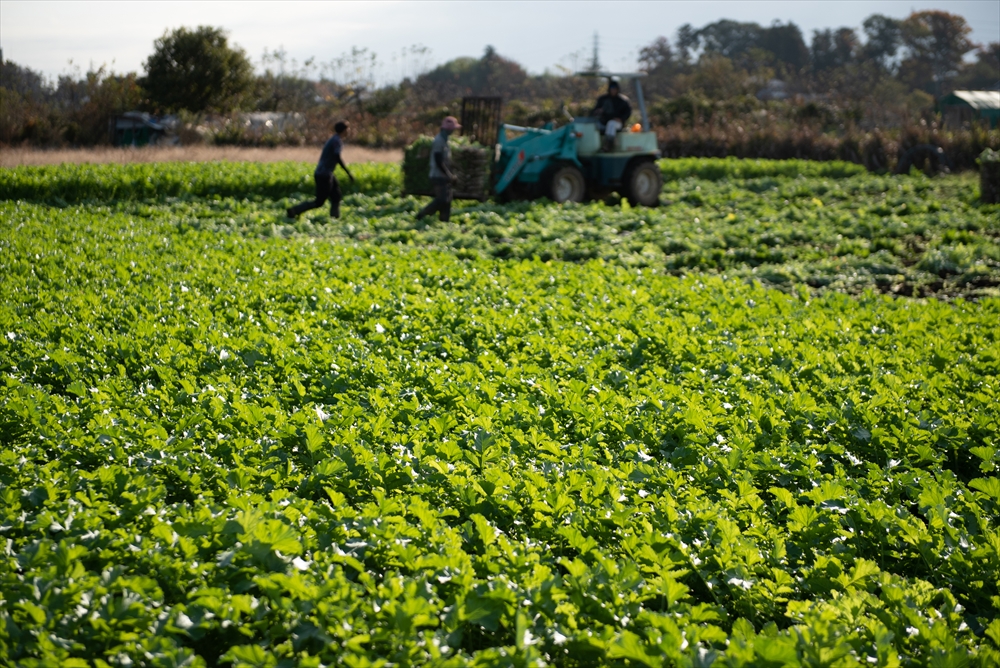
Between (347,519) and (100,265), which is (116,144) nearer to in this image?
(100,265)

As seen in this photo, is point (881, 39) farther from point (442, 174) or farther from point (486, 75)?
point (442, 174)

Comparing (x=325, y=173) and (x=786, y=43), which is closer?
(x=325, y=173)

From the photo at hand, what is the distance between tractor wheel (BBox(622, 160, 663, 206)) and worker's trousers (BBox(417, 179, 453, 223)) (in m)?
4.59

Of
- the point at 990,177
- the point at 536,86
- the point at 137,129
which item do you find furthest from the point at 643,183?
the point at 536,86

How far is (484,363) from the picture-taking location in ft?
18.4

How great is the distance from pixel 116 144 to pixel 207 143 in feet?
10.8

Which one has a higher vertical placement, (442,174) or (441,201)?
(442,174)

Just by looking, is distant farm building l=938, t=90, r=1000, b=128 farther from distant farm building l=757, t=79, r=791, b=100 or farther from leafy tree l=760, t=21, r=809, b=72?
leafy tree l=760, t=21, r=809, b=72

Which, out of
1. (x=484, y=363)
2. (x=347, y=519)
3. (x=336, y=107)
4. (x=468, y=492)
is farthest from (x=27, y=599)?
(x=336, y=107)

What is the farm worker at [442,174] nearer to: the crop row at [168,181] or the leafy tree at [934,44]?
the crop row at [168,181]

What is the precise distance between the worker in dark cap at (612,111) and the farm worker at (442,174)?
12.9ft

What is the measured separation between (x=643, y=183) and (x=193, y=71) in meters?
21.7

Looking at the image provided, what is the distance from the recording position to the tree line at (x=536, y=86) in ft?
91.4

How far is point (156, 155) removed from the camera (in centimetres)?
2109
